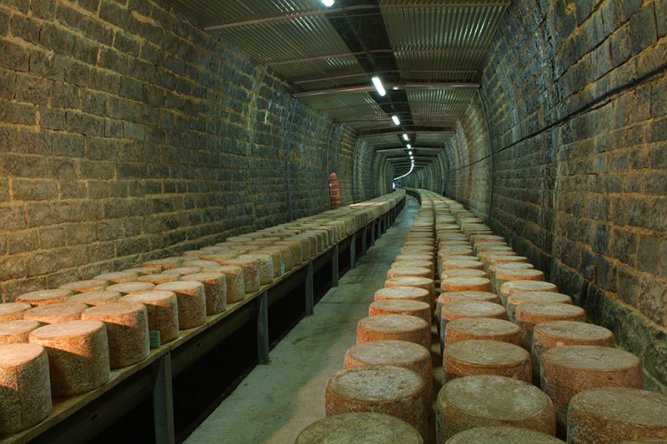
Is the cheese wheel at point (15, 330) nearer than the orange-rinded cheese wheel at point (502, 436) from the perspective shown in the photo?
No

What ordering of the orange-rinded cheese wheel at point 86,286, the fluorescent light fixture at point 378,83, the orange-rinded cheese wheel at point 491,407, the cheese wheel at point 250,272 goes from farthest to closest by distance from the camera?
the fluorescent light fixture at point 378,83, the cheese wheel at point 250,272, the orange-rinded cheese wheel at point 86,286, the orange-rinded cheese wheel at point 491,407

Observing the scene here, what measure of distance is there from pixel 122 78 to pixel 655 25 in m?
4.53

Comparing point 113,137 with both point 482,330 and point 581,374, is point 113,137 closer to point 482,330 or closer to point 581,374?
point 482,330

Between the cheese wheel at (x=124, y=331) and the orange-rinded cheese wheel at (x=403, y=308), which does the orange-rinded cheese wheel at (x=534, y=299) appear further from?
the cheese wheel at (x=124, y=331)

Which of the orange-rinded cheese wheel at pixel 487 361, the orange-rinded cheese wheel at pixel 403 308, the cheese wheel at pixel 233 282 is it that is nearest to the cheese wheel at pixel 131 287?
the cheese wheel at pixel 233 282

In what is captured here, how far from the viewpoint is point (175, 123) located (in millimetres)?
5824

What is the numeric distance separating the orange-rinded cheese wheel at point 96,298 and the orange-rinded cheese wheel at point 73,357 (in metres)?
0.71

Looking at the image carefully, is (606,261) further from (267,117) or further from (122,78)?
(267,117)

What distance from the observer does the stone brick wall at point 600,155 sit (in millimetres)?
2816

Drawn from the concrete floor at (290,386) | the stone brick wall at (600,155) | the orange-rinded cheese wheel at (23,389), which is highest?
the stone brick wall at (600,155)

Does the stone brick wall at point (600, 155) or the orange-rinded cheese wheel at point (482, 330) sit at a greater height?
the stone brick wall at point (600, 155)

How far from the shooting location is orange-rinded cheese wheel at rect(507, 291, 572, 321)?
3.28 meters

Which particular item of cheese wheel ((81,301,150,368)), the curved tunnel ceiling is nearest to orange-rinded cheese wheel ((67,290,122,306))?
cheese wheel ((81,301,150,368))

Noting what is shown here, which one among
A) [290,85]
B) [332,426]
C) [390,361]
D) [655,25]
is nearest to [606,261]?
[655,25]
